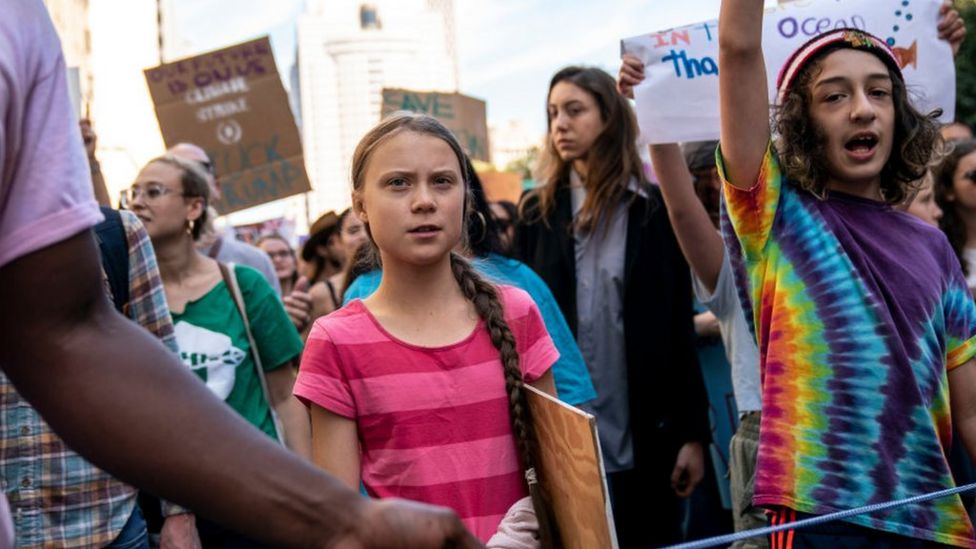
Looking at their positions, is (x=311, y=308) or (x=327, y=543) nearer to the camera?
(x=327, y=543)

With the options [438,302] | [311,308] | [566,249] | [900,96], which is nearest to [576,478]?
[438,302]

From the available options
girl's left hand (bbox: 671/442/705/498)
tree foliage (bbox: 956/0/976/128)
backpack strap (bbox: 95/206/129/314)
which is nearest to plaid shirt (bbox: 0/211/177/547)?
backpack strap (bbox: 95/206/129/314)

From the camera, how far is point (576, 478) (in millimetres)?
1950

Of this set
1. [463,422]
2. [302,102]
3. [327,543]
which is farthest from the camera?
[302,102]

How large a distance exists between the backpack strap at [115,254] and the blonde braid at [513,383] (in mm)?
1141

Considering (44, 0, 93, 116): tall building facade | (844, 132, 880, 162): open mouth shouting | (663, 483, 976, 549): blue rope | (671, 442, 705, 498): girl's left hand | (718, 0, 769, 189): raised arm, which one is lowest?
(671, 442, 705, 498): girl's left hand

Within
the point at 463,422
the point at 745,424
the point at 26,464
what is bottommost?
the point at 745,424

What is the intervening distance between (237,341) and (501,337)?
183 cm

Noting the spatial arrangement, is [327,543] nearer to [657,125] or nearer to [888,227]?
[888,227]

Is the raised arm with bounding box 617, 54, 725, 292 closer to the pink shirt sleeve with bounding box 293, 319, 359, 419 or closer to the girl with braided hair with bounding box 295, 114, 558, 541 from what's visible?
the girl with braided hair with bounding box 295, 114, 558, 541

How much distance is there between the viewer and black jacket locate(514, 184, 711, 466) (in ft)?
14.4

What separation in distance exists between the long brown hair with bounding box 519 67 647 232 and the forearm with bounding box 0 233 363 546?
345cm

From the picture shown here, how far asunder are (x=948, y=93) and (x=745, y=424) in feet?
5.13

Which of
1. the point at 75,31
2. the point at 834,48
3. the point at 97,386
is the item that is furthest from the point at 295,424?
the point at 75,31
